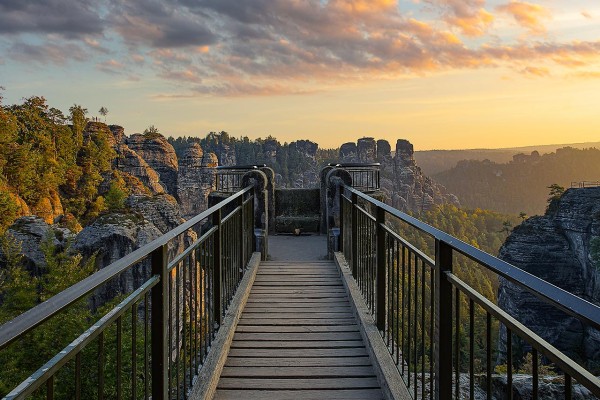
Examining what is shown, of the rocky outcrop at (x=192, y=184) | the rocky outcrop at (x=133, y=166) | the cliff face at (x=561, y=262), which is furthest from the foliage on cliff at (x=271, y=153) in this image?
the cliff face at (x=561, y=262)

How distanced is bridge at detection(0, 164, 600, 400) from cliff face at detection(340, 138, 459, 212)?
128 metres

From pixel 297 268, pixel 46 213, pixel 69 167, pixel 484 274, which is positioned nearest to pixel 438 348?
pixel 297 268

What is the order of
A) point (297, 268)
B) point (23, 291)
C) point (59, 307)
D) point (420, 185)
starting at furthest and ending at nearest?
1. point (420, 185)
2. point (23, 291)
3. point (297, 268)
4. point (59, 307)

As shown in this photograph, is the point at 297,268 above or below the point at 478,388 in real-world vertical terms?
above

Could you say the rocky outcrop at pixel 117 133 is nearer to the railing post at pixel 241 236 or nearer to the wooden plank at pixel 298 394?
the railing post at pixel 241 236

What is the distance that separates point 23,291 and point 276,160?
388ft

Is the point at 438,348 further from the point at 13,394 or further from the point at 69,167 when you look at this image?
the point at 69,167

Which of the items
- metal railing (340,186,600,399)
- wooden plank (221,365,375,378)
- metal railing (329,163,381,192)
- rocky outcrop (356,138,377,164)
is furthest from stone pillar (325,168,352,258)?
rocky outcrop (356,138,377,164)

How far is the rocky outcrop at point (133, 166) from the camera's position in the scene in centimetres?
7438

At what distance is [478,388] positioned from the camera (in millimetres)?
8266

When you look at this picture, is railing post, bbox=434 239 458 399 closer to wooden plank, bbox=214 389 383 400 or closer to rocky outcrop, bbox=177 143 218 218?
wooden plank, bbox=214 389 383 400

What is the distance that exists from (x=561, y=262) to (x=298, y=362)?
51.6m

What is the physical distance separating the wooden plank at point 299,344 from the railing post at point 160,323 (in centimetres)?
201

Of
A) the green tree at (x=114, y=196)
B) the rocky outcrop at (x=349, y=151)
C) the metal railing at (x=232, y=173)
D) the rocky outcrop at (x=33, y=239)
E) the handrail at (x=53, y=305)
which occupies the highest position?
the rocky outcrop at (x=349, y=151)
